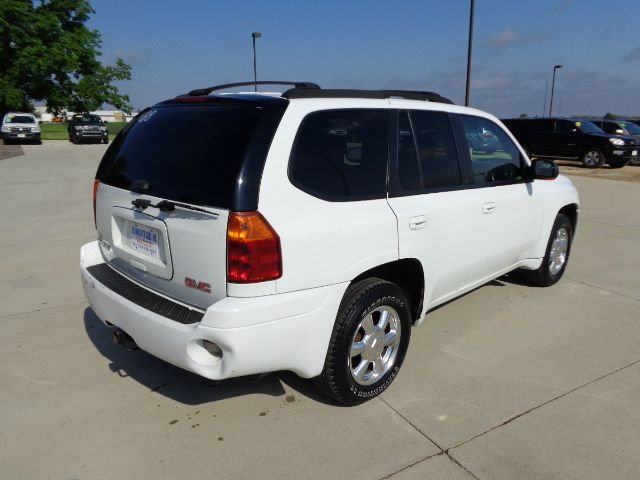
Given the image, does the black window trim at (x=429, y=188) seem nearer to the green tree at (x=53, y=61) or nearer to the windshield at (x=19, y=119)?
the windshield at (x=19, y=119)

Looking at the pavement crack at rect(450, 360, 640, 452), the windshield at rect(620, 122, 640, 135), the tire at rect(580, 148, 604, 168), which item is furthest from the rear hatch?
the windshield at rect(620, 122, 640, 135)

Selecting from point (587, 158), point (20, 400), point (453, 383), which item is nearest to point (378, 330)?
point (453, 383)

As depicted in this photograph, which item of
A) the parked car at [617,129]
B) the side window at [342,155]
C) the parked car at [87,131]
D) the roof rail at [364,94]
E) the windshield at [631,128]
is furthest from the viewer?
the parked car at [87,131]

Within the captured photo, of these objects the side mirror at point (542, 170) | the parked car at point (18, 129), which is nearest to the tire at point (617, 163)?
the side mirror at point (542, 170)

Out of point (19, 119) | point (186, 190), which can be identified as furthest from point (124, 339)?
point (19, 119)

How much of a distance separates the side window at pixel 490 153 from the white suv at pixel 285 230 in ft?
0.52

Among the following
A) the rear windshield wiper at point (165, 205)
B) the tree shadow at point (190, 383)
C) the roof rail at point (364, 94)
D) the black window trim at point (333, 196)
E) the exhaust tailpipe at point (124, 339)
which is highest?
the roof rail at point (364, 94)

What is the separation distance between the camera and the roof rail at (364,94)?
2.59m

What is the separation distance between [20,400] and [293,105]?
2338mm

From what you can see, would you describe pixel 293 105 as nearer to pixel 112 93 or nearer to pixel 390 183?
pixel 390 183

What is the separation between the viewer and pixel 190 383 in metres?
3.11

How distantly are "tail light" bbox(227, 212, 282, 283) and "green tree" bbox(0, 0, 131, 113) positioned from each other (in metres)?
35.7

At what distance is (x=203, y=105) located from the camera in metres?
2.69

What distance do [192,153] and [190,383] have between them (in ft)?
4.84
